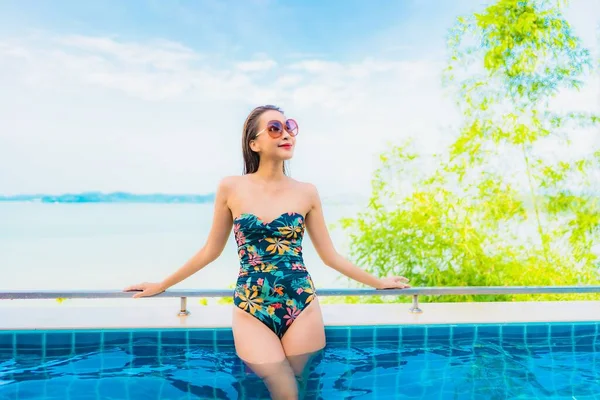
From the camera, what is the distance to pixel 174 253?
14391 mm

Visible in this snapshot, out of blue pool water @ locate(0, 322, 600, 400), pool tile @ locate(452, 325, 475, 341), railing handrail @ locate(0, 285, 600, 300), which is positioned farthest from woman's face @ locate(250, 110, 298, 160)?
pool tile @ locate(452, 325, 475, 341)

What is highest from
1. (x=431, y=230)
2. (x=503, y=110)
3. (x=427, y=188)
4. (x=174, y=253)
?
(x=503, y=110)

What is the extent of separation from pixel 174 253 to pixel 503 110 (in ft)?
36.8

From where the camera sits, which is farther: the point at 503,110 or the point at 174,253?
the point at 174,253

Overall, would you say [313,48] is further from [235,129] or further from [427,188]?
[235,129]

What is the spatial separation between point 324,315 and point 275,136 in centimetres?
138

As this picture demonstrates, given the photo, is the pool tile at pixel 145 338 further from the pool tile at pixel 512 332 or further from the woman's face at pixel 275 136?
the pool tile at pixel 512 332

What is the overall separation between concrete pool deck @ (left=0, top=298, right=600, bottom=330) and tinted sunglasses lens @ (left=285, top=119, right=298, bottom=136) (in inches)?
49.4

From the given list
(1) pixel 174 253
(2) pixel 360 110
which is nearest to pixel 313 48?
(2) pixel 360 110

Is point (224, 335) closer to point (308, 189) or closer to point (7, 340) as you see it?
point (308, 189)

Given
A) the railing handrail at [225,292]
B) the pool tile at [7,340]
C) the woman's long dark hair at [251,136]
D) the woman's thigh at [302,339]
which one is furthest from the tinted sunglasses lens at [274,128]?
the pool tile at [7,340]

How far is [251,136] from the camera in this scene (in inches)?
96.3

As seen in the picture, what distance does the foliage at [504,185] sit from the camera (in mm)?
5062

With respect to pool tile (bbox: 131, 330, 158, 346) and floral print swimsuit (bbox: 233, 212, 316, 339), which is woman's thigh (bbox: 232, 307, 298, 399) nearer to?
floral print swimsuit (bbox: 233, 212, 316, 339)
